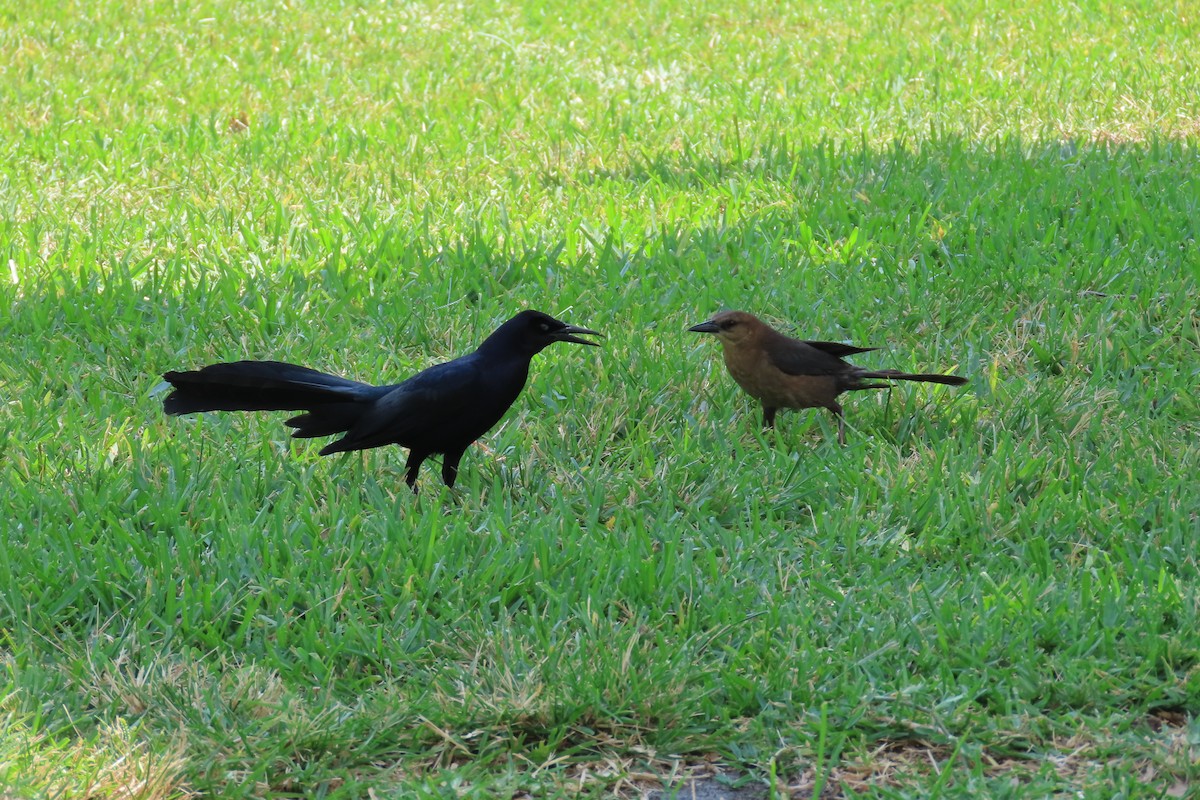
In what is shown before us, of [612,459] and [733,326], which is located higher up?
[733,326]

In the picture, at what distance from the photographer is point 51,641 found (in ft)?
11.3

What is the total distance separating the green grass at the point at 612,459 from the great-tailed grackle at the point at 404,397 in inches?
8.6

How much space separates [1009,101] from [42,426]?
619cm

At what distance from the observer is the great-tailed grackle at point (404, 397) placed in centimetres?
389

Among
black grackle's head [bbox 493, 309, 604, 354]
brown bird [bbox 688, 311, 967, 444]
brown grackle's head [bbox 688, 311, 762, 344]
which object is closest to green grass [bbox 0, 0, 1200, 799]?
brown bird [bbox 688, 311, 967, 444]

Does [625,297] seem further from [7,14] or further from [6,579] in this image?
[7,14]

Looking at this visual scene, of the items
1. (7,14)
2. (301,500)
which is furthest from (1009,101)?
(7,14)

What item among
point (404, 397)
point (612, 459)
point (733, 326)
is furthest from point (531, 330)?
point (733, 326)

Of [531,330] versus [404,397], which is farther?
[531,330]

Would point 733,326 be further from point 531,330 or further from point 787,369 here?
point 531,330

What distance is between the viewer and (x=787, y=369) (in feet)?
14.9

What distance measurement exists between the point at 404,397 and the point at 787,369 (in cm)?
127

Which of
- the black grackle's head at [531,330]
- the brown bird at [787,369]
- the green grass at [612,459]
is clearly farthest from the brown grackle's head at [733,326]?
the black grackle's head at [531,330]

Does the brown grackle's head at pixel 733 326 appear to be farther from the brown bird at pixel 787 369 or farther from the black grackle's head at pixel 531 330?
the black grackle's head at pixel 531 330
